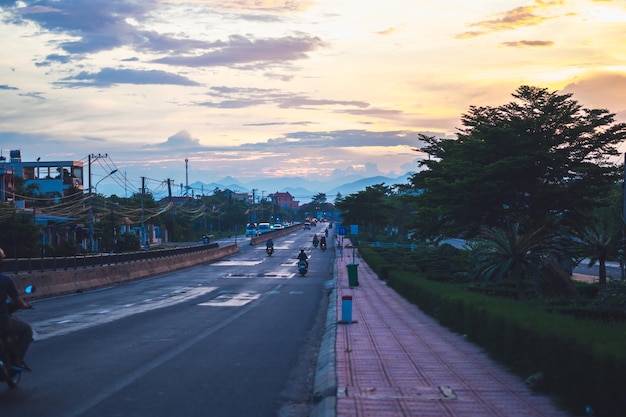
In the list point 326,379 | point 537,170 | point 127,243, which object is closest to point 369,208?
point 127,243

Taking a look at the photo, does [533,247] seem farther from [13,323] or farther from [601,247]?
[13,323]

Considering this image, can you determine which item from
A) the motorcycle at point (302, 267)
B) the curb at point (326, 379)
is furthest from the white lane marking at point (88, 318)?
Answer: the motorcycle at point (302, 267)

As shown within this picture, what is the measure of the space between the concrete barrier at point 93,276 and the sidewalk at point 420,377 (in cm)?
1431

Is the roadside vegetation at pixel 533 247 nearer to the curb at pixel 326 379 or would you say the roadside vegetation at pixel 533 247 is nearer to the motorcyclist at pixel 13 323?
the curb at pixel 326 379

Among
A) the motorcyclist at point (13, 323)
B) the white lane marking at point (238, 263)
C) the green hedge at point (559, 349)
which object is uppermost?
the motorcyclist at point (13, 323)

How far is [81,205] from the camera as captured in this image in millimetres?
86312

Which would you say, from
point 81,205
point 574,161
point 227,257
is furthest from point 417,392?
point 81,205

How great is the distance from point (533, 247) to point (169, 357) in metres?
11.6

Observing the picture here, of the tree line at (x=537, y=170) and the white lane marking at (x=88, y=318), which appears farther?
the tree line at (x=537, y=170)

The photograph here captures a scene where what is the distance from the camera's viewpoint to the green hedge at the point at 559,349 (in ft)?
25.5

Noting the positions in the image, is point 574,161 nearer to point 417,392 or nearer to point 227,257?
point 417,392

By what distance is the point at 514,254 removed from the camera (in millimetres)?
21125

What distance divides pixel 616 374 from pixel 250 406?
4.69 m

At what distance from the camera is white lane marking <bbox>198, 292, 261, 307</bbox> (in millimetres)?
27394
